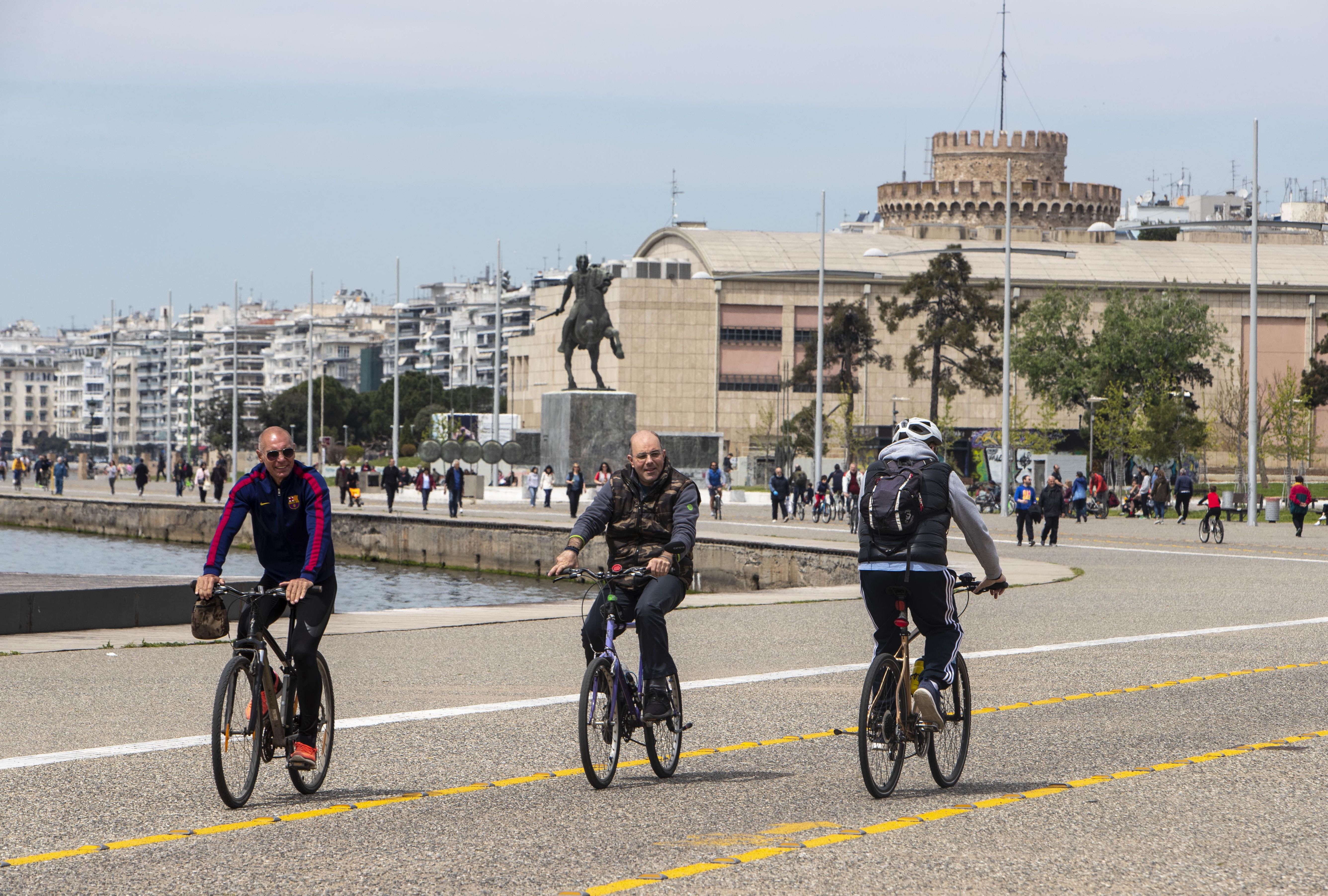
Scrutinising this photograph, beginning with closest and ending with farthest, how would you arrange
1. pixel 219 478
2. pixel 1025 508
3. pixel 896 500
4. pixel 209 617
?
pixel 896 500, pixel 209 617, pixel 1025 508, pixel 219 478

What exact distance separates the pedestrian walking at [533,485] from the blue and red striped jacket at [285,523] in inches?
1791

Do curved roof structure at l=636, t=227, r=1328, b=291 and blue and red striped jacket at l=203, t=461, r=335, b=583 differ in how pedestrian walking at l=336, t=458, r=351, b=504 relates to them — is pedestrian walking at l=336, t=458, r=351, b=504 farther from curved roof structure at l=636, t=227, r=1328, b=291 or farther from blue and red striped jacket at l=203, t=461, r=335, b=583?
curved roof structure at l=636, t=227, r=1328, b=291

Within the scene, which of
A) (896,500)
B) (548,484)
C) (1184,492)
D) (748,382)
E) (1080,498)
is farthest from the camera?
(748,382)

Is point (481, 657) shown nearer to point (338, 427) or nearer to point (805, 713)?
point (805, 713)

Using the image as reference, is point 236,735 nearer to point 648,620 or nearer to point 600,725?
point 600,725

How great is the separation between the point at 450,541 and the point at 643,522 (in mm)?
30706

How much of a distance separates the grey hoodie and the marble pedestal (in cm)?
4131

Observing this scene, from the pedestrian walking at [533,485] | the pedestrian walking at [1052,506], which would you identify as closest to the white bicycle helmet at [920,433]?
the pedestrian walking at [1052,506]

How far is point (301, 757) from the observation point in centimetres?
768

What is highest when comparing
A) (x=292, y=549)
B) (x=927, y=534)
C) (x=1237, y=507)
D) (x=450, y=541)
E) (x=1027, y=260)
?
(x=1027, y=260)

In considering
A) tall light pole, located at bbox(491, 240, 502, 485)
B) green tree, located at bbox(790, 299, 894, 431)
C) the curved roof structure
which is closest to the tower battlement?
the curved roof structure

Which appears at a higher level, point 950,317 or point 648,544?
point 950,317

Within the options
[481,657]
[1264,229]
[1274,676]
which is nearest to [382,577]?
[481,657]

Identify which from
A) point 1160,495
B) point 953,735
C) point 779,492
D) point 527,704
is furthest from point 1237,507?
point 953,735
